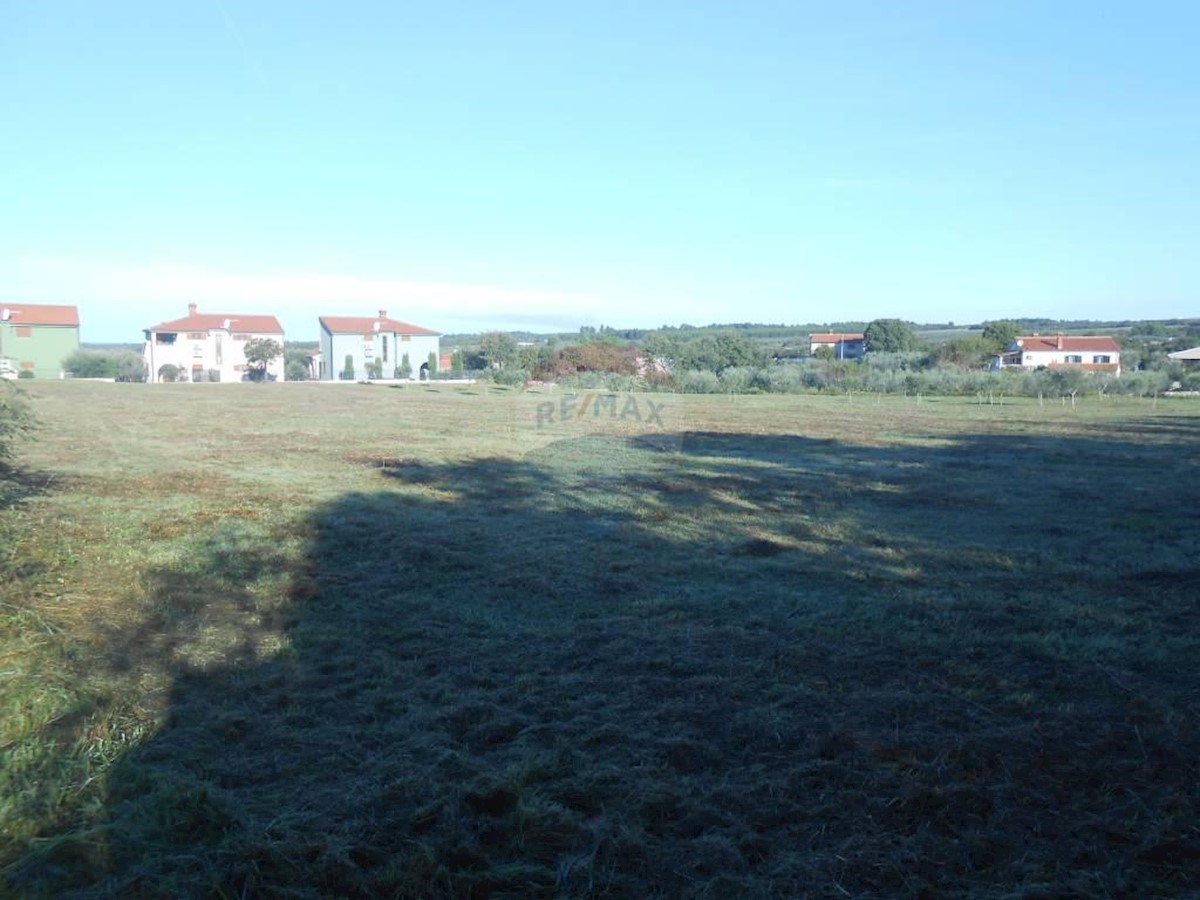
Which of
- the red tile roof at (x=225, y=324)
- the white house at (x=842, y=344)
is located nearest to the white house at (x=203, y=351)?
the red tile roof at (x=225, y=324)

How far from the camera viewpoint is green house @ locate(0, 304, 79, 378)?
110 feet

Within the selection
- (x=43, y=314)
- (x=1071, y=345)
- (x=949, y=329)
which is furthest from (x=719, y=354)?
(x=949, y=329)

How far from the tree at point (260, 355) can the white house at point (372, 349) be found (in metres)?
4.43

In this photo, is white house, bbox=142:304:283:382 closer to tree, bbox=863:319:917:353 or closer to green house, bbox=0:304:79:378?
green house, bbox=0:304:79:378

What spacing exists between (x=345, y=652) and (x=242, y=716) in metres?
0.98

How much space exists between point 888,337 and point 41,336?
56.7 meters

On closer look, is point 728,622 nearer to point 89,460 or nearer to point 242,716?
point 242,716

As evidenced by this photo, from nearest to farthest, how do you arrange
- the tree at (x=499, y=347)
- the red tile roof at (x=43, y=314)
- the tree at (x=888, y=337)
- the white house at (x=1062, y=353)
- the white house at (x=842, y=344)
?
the tree at (x=499, y=347) → the red tile roof at (x=43, y=314) → the white house at (x=1062, y=353) → the tree at (x=888, y=337) → the white house at (x=842, y=344)

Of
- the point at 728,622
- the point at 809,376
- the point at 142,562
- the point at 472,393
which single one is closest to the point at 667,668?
the point at 728,622

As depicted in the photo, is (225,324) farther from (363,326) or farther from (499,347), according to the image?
(499,347)

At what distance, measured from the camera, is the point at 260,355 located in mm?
60250

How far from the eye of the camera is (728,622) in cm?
534

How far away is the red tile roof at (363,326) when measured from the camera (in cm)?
6625

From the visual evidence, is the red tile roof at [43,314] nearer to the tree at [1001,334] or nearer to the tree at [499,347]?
the tree at [499,347]
